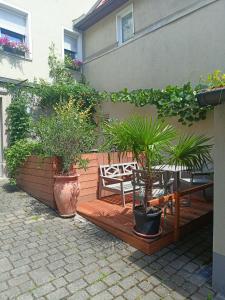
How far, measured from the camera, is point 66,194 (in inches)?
205

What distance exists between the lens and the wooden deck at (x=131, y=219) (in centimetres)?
403

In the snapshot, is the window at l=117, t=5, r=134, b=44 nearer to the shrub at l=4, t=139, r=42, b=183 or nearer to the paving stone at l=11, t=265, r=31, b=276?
the shrub at l=4, t=139, r=42, b=183

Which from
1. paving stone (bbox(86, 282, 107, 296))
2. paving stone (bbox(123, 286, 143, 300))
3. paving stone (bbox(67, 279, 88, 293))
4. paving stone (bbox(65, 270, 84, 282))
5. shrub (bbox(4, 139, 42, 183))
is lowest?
paving stone (bbox(123, 286, 143, 300))

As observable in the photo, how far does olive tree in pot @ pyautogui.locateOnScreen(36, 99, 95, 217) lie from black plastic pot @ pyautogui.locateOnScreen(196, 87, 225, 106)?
322 cm

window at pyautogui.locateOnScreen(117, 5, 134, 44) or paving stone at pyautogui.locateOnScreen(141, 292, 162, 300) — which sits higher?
window at pyautogui.locateOnScreen(117, 5, 134, 44)

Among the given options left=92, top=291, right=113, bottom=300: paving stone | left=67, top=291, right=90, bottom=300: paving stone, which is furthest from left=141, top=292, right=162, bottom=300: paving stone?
left=67, top=291, right=90, bottom=300: paving stone

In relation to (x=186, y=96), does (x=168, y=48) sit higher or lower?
higher

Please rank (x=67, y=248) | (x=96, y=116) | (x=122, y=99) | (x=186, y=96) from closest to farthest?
1. (x=67, y=248)
2. (x=186, y=96)
3. (x=122, y=99)
4. (x=96, y=116)

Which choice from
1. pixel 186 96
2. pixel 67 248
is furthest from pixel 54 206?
pixel 186 96

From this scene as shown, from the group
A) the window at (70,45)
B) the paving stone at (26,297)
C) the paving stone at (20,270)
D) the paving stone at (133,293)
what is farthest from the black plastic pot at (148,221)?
the window at (70,45)

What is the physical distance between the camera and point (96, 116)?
1045cm

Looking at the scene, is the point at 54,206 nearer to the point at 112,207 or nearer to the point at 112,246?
the point at 112,207

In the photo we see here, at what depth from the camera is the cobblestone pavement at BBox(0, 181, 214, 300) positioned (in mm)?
2990

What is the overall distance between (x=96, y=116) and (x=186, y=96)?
→ 4688 mm
